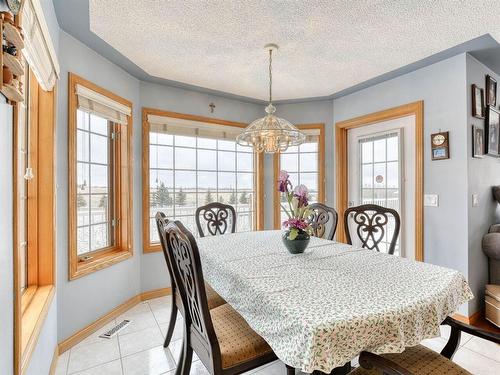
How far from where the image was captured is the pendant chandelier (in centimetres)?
211

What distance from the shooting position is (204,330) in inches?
48.1

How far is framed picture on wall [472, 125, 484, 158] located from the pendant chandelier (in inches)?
62.0

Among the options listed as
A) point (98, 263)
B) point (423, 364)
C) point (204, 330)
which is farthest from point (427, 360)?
point (98, 263)

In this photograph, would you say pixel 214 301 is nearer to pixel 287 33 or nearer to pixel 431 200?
pixel 287 33

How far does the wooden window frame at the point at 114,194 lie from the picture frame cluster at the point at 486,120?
3302mm

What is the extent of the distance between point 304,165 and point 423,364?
288 centimetres

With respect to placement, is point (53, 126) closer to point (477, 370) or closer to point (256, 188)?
point (256, 188)

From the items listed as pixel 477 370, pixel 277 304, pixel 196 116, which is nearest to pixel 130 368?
pixel 277 304

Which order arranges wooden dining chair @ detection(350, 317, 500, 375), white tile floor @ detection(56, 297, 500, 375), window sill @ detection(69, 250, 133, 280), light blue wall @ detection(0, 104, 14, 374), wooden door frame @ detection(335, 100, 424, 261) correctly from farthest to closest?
wooden door frame @ detection(335, 100, 424, 261) → window sill @ detection(69, 250, 133, 280) → white tile floor @ detection(56, 297, 500, 375) → wooden dining chair @ detection(350, 317, 500, 375) → light blue wall @ detection(0, 104, 14, 374)

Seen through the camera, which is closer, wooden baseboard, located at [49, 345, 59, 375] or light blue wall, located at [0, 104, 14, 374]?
light blue wall, located at [0, 104, 14, 374]

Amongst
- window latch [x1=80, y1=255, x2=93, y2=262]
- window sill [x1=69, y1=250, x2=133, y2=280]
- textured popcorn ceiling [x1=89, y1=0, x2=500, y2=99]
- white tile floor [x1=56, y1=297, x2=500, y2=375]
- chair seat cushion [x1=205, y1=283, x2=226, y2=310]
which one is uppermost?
textured popcorn ceiling [x1=89, y1=0, x2=500, y2=99]

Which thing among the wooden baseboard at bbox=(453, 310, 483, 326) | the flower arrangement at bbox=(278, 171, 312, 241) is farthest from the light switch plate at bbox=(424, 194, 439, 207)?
the flower arrangement at bbox=(278, 171, 312, 241)

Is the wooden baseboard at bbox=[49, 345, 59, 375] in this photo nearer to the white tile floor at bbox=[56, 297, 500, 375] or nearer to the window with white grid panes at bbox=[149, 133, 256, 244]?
the white tile floor at bbox=[56, 297, 500, 375]

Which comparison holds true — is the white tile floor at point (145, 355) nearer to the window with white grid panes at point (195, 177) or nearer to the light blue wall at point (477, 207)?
the light blue wall at point (477, 207)
